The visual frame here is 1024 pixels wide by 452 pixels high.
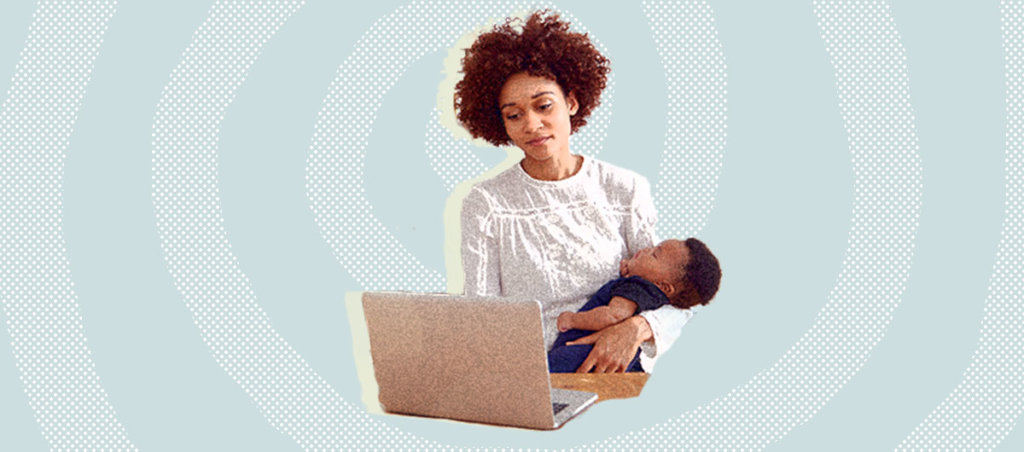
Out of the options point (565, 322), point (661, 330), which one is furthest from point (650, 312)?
point (565, 322)

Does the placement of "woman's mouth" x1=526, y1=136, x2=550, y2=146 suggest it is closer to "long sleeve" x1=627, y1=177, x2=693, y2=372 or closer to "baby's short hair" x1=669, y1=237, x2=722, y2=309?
"long sleeve" x1=627, y1=177, x2=693, y2=372

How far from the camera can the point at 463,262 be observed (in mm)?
3393

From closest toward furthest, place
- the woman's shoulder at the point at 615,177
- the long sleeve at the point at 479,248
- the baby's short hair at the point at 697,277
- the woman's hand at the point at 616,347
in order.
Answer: the woman's hand at the point at 616,347
the baby's short hair at the point at 697,277
the long sleeve at the point at 479,248
the woman's shoulder at the point at 615,177

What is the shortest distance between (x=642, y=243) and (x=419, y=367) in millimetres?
1158

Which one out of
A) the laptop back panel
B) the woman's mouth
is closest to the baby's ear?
the woman's mouth

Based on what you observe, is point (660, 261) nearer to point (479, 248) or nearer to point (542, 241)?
point (542, 241)

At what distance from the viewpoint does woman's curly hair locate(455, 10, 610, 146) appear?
10.9ft

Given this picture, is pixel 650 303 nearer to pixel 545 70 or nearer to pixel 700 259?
pixel 700 259

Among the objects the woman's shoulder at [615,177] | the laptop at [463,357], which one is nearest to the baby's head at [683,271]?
the woman's shoulder at [615,177]

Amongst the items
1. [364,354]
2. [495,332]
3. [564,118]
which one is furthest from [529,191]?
[495,332]

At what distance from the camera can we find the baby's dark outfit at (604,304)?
3146 millimetres

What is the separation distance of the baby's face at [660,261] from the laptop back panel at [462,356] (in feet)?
3.04

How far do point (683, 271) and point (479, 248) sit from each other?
0.70 meters

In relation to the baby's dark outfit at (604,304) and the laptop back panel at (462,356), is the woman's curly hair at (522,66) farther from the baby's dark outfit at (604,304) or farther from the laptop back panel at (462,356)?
the laptop back panel at (462,356)
